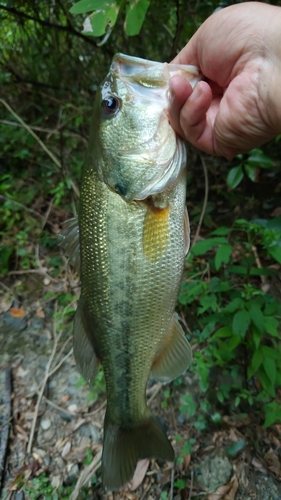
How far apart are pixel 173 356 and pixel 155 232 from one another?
604mm

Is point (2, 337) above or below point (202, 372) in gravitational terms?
below

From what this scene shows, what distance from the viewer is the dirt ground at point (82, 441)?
2133 millimetres

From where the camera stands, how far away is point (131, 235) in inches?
51.1

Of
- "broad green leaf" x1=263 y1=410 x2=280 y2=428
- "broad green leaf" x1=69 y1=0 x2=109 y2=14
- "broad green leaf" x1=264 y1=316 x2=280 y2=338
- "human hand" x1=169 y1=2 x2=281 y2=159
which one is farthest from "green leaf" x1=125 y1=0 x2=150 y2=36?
"broad green leaf" x1=263 y1=410 x2=280 y2=428

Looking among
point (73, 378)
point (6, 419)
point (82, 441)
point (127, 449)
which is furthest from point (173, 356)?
point (6, 419)

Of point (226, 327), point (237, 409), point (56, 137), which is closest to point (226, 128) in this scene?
point (226, 327)

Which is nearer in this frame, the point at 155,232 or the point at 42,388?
the point at 155,232

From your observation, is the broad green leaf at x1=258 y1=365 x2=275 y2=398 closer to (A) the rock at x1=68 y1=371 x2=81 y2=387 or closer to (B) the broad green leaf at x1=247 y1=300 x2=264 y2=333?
(B) the broad green leaf at x1=247 y1=300 x2=264 y2=333

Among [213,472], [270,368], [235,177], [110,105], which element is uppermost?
[110,105]

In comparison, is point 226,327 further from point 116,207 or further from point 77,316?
point 116,207

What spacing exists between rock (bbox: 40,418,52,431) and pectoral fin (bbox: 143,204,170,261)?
1.93 m

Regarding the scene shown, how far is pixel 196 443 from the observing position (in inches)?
90.1

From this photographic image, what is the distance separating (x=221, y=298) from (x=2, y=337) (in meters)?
2.01

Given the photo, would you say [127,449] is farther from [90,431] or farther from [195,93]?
[195,93]
